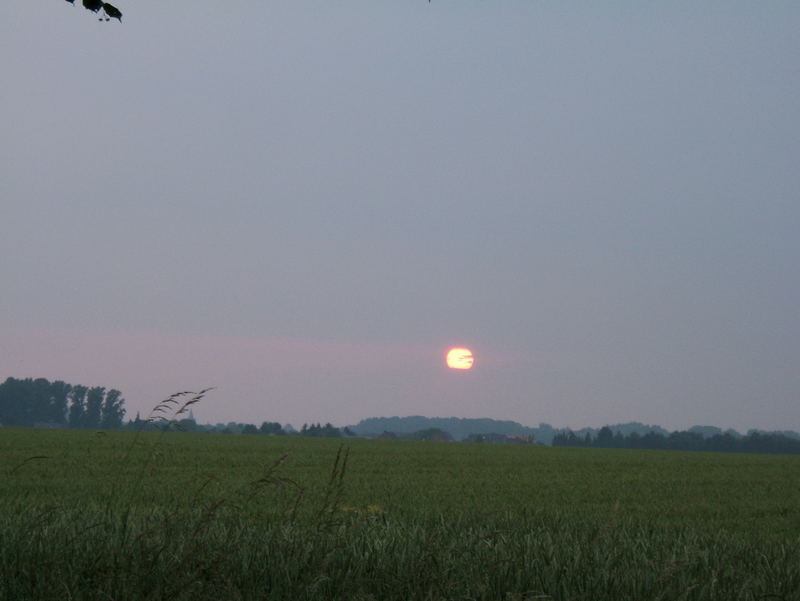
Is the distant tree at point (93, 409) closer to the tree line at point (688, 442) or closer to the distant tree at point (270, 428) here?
the distant tree at point (270, 428)

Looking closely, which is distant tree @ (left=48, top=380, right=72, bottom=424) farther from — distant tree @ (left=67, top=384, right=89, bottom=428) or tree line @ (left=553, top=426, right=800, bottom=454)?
tree line @ (left=553, top=426, right=800, bottom=454)

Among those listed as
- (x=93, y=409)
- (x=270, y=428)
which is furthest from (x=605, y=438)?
(x=93, y=409)

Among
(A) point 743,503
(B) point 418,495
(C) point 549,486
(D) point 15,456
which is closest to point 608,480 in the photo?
(C) point 549,486

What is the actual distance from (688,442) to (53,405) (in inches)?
5471

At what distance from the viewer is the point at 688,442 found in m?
154

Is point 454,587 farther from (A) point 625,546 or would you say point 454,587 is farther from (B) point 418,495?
(B) point 418,495

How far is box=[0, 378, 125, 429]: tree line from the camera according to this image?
596ft

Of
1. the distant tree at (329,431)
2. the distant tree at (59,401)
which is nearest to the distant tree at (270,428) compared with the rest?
the distant tree at (329,431)

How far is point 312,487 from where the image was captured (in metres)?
21.9

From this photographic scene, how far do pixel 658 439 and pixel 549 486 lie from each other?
453ft

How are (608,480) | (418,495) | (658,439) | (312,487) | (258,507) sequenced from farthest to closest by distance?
(658,439)
(608,480)
(312,487)
(418,495)
(258,507)

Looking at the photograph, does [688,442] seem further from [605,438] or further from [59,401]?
[59,401]

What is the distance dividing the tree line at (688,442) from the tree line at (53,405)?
100.0 metres

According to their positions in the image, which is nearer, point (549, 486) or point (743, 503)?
point (743, 503)
